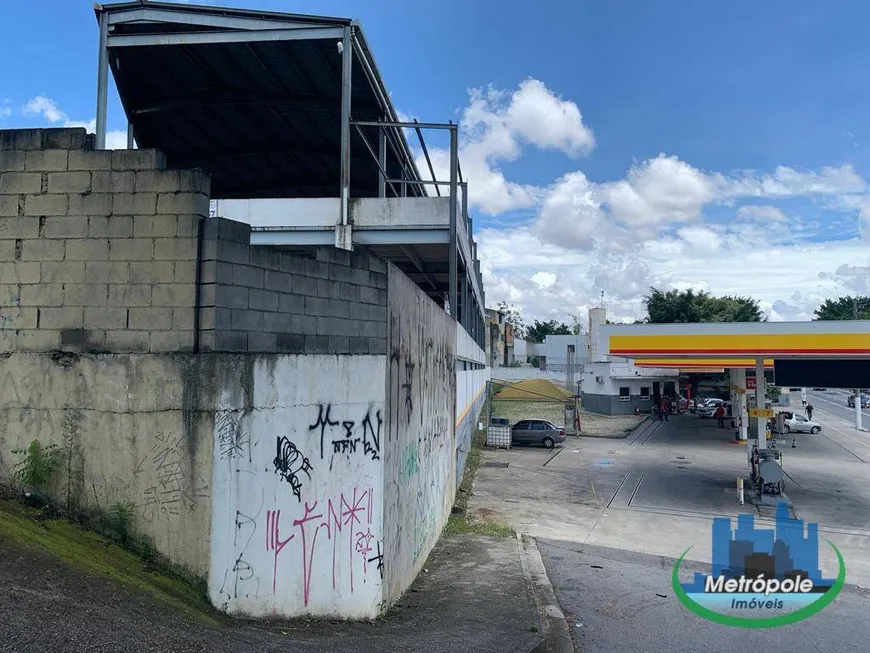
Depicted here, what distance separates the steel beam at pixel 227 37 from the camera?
1401 cm

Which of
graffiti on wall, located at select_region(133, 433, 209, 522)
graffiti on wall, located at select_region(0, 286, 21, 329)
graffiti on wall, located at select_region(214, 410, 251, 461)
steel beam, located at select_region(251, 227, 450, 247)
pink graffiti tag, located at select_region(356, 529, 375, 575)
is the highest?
steel beam, located at select_region(251, 227, 450, 247)

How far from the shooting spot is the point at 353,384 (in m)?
6.45

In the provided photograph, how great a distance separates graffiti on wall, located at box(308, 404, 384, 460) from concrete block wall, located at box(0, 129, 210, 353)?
1.46 metres

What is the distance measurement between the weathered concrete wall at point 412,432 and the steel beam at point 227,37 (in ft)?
23.7

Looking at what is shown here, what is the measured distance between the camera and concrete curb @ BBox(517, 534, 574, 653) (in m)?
6.65

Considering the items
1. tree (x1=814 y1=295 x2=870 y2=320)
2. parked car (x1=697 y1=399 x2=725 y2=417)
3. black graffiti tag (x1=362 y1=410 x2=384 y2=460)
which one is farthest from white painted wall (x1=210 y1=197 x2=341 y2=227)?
tree (x1=814 y1=295 x2=870 y2=320)

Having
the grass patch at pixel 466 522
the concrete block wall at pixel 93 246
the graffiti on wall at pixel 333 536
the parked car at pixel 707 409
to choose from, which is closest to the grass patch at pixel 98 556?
the graffiti on wall at pixel 333 536

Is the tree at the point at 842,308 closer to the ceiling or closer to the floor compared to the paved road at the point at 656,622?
closer to the ceiling

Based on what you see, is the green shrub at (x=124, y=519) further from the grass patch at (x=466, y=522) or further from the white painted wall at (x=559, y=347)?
the white painted wall at (x=559, y=347)

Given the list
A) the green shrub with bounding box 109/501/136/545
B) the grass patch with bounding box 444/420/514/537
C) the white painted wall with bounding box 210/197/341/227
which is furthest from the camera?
the white painted wall with bounding box 210/197/341/227

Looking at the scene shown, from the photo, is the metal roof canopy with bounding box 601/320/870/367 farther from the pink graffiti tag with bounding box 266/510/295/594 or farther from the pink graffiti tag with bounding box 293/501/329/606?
the pink graffiti tag with bounding box 266/510/295/594

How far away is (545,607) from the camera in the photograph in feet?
25.9

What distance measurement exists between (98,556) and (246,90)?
47.1 feet

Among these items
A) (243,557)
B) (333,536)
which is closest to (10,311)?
(243,557)
